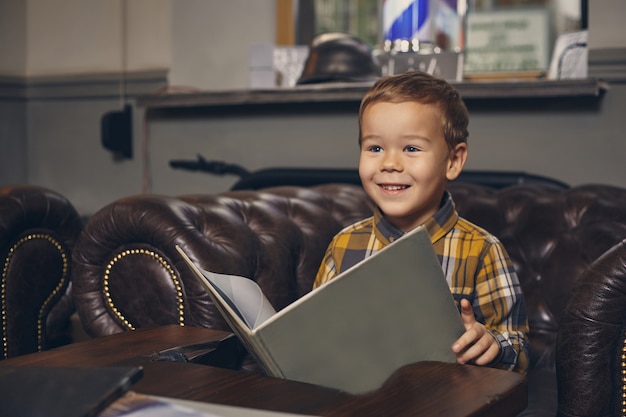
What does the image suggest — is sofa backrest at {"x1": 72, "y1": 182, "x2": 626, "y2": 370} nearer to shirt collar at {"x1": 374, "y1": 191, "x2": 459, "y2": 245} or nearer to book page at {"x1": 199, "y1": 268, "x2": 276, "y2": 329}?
shirt collar at {"x1": 374, "y1": 191, "x2": 459, "y2": 245}

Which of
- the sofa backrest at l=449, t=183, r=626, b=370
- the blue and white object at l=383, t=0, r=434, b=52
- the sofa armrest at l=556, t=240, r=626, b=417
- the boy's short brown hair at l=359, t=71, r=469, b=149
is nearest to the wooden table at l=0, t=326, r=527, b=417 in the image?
the sofa armrest at l=556, t=240, r=626, b=417

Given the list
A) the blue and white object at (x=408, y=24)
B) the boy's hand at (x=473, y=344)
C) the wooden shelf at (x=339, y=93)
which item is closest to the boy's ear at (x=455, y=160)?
the boy's hand at (x=473, y=344)

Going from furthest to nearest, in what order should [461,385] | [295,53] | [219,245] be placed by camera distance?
[295,53] → [219,245] → [461,385]

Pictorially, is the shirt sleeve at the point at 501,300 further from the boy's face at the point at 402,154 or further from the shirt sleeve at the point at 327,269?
the shirt sleeve at the point at 327,269

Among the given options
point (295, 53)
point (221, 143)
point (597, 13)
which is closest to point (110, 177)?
point (221, 143)

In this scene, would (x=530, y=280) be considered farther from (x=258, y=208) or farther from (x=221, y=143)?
(x=221, y=143)

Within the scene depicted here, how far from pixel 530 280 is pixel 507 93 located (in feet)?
2.91

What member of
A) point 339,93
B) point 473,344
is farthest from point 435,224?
point 339,93

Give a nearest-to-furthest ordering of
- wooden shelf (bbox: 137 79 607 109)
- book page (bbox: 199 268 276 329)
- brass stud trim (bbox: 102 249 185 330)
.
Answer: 1. book page (bbox: 199 268 276 329)
2. brass stud trim (bbox: 102 249 185 330)
3. wooden shelf (bbox: 137 79 607 109)

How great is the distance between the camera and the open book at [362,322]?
3.51 feet

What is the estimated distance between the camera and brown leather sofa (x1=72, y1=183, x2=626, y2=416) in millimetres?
1473

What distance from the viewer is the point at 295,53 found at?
3471 mm

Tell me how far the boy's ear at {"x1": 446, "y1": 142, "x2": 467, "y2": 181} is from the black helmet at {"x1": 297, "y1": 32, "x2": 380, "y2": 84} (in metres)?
1.46

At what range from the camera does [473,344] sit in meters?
1.33
